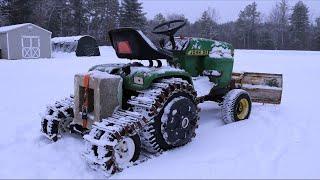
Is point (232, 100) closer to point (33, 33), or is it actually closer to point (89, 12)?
point (33, 33)

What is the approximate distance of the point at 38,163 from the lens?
423 cm

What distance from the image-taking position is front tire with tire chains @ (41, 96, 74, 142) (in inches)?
195

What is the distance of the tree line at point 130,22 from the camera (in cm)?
3803

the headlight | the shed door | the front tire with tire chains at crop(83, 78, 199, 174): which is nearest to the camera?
the front tire with tire chains at crop(83, 78, 199, 174)

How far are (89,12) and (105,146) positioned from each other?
157ft

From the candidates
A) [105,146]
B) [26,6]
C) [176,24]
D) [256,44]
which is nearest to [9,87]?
[176,24]

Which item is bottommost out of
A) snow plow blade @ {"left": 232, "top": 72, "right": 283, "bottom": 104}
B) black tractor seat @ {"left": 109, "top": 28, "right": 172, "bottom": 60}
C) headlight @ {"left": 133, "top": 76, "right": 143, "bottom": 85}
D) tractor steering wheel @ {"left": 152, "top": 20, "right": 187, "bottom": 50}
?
snow plow blade @ {"left": 232, "top": 72, "right": 283, "bottom": 104}

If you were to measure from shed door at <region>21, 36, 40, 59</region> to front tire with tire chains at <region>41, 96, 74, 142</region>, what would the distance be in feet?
68.8

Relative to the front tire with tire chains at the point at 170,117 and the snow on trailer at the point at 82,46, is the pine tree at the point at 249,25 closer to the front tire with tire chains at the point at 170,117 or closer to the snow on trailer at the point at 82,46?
the snow on trailer at the point at 82,46

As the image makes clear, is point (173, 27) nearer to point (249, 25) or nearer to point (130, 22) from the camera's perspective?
point (130, 22)

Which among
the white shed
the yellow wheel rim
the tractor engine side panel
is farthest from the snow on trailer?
the tractor engine side panel

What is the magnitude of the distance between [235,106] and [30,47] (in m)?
21.8

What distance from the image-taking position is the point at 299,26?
189 feet

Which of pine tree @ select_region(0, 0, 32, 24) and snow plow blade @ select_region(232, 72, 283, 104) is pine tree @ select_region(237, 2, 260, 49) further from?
snow plow blade @ select_region(232, 72, 283, 104)
